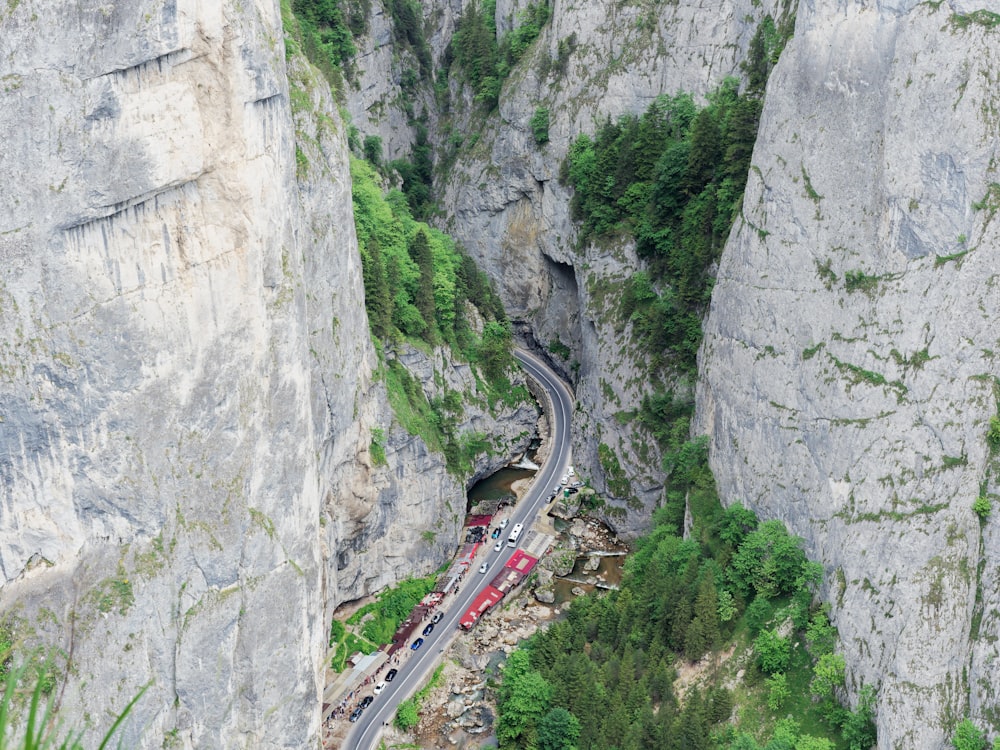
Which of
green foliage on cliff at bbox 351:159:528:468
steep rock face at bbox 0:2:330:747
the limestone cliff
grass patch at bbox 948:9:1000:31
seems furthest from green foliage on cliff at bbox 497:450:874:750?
grass patch at bbox 948:9:1000:31

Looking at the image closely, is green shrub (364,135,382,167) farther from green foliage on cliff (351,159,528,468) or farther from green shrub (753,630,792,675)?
green shrub (753,630,792,675)

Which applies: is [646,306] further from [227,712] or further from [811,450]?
[227,712]

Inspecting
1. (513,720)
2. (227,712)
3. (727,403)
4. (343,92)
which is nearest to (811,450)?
(727,403)

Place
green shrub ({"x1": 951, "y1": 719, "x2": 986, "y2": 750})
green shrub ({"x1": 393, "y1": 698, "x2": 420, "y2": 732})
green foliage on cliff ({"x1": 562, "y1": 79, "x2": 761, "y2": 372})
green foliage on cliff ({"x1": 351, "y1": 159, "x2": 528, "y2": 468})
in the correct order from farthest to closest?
green foliage on cliff ({"x1": 351, "y1": 159, "x2": 528, "y2": 468}), green foliage on cliff ({"x1": 562, "y1": 79, "x2": 761, "y2": 372}), green shrub ({"x1": 393, "y1": 698, "x2": 420, "y2": 732}), green shrub ({"x1": 951, "y1": 719, "x2": 986, "y2": 750})

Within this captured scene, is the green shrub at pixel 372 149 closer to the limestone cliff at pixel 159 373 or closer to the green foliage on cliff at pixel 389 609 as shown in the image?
the green foliage on cliff at pixel 389 609

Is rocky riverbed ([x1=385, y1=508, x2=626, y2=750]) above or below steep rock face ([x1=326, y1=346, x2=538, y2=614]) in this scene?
below

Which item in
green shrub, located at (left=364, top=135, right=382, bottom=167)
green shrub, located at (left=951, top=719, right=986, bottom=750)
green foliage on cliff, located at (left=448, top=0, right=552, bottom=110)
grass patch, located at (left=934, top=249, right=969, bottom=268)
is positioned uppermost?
green foliage on cliff, located at (left=448, top=0, right=552, bottom=110)

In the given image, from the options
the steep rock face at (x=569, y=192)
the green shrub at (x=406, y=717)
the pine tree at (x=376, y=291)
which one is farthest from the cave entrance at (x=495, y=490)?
the green shrub at (x=406, y=717)
